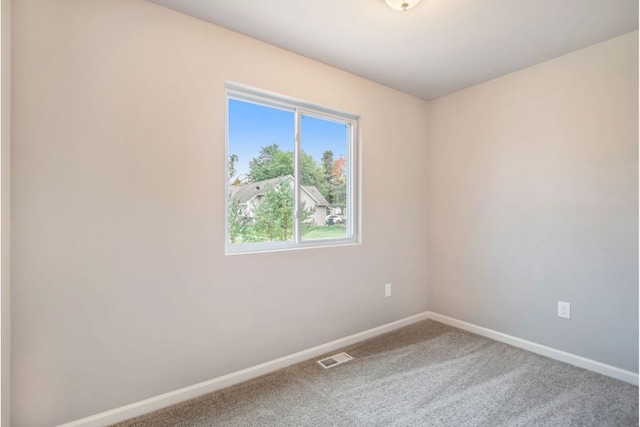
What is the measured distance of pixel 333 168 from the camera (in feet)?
8.87

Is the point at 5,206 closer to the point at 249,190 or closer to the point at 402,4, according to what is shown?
the point at 249,190

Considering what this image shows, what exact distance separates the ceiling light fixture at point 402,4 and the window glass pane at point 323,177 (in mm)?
1016

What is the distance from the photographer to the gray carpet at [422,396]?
1.68m

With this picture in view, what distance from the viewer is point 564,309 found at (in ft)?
7.62

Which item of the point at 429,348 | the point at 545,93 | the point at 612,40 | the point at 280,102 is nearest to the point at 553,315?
the point at 429,348

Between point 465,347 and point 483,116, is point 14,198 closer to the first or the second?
point 465,347

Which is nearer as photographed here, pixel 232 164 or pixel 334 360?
pixel 232 164

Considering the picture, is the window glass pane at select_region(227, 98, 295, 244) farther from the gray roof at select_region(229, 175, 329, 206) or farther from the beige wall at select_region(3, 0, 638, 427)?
the beige wall at select_region(3, 0, 638, 427)

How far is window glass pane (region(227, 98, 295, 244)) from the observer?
2.16 metres

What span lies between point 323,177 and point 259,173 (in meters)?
0.61

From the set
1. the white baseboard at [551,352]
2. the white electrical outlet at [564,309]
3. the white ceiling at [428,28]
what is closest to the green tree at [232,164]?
the white ceiling at [428,28]

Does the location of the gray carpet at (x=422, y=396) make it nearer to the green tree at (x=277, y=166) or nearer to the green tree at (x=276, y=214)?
the green tree at (x=276, y=214)

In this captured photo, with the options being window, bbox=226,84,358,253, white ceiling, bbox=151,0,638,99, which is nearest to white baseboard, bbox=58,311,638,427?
window, bbox=226,84,358,253

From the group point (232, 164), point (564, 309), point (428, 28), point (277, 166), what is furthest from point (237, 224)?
point (564, 309)
